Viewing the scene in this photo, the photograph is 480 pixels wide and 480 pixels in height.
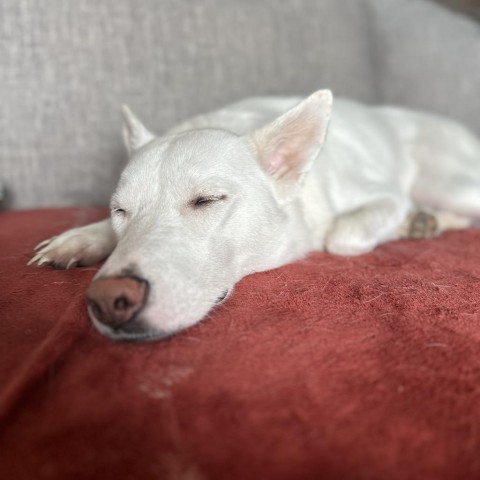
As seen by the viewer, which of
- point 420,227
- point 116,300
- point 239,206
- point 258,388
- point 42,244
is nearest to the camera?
point 258,388

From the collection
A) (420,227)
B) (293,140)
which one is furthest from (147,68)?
(420,227)

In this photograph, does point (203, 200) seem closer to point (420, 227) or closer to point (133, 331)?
point (133, 331)

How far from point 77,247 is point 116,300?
534 mm

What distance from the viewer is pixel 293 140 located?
5.18ft

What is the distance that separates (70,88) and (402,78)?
1775 millimetres

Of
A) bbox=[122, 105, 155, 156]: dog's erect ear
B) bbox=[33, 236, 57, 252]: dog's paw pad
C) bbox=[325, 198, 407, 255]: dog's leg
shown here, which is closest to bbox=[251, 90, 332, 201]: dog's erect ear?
bbox=[325, 198, 407, 255]: dog's leg

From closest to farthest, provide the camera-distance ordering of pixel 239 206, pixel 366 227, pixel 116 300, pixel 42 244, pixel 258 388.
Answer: pixel 258 388 → pixel 116 300 → pixel 239 206 → pixel 42 244 → pixel 366 227

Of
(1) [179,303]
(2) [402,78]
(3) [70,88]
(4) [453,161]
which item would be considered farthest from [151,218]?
(2) [402,78]

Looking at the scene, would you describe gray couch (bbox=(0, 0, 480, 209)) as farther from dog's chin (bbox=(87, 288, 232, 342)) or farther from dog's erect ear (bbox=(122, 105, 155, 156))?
dog's chin (bbox=(87, 288, 232, 342))

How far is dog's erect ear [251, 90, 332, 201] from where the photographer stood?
1.53 meters

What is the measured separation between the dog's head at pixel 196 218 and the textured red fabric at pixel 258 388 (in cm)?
6

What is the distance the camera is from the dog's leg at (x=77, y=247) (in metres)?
1.46

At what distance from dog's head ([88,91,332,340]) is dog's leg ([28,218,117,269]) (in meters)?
0.15

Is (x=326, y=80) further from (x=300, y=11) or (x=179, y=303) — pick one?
(x=179, y=303)
